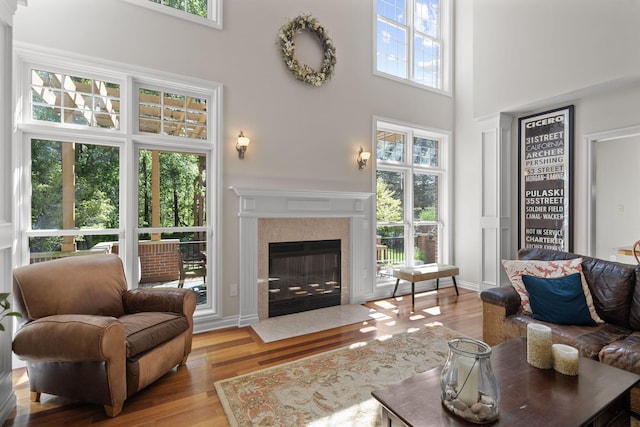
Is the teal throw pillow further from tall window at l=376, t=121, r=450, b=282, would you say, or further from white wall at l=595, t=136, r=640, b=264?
white wall at l=595, t=136, r=640, b=264

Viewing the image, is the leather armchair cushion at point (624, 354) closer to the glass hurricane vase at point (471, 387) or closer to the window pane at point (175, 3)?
the glass hurricane vase at point (471, 387)

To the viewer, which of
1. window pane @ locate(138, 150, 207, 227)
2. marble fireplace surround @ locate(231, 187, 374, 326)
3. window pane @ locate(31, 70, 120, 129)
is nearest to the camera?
window pane @ locate(31, 70, 120, 129)

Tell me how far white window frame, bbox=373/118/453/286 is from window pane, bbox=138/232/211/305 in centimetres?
246

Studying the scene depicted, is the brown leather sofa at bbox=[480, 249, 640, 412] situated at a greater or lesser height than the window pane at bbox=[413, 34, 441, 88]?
lesser

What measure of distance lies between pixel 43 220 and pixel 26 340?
1.32 meters

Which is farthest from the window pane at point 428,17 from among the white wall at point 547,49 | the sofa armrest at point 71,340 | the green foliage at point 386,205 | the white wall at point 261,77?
the sofa armrest at point 71,340

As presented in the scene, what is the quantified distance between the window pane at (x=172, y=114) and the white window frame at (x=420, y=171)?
2420 mm

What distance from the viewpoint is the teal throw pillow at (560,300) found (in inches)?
93.9

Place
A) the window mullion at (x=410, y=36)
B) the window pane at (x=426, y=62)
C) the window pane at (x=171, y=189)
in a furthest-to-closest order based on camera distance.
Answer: the window pane at (x=426, y=62) < the window mullion at (x=410, y=36) < the window pane at (x=171, y=189)

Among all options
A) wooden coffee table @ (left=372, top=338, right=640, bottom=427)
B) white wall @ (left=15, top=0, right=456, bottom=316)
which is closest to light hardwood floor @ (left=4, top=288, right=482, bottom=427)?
white wall @ (left=15, top=0, right=456, bottom=316)

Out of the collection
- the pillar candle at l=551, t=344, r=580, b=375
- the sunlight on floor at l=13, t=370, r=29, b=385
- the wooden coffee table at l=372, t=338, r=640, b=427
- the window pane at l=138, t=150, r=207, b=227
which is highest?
the window pane at l=138, t=150, r=207, b=227

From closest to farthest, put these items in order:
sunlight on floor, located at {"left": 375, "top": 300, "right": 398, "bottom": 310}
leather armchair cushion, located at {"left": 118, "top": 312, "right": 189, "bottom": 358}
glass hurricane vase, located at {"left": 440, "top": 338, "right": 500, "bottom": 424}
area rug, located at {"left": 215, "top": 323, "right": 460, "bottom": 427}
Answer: glass hurricane vase, located at {"left": 440, "top": 338, "right": 500, "bottom": 424} → area rug, located at {"left": 215, "top": 323, "right": 460, "bottom": 427} → leather armchair cushion, located at {"left": 118, "top": 312, "right": 189, "bottom": 358} → sunlight on floor, located at {"left": 375, "top": 300, "right": 398, "bottom": 310}

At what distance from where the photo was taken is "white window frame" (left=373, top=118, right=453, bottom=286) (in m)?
4.78

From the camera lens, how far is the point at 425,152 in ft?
17.2
